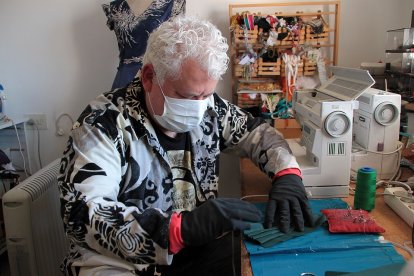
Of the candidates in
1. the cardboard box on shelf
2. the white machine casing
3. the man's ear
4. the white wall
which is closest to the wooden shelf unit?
the white wall

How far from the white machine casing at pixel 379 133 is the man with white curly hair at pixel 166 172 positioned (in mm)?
327

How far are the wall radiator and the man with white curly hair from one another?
524 millimetres

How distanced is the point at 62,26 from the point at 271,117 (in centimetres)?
144

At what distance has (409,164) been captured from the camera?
140cm

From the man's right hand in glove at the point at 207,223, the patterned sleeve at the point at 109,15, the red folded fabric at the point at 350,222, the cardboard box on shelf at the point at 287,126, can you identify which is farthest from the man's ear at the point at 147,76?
the patterned sleeve at the point at 109,15

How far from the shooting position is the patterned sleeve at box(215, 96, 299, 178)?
4.25 ft

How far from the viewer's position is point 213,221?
863 millimetres

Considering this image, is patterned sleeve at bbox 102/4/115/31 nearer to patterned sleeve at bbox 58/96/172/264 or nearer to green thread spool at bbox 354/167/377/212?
patterned sleeve at bbox 58/96/172/264

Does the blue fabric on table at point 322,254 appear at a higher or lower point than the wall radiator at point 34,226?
higher

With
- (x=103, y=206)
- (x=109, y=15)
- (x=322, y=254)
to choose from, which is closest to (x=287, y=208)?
(x=322, y=254)

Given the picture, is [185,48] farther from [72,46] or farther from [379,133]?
[72,46]

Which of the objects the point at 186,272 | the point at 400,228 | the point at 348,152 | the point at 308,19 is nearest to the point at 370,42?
the point at 308,19

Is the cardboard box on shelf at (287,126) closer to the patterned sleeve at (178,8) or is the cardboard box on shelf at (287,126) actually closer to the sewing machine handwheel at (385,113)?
the sewing machine handwheel at (385,113)

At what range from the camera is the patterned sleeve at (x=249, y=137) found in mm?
1297
